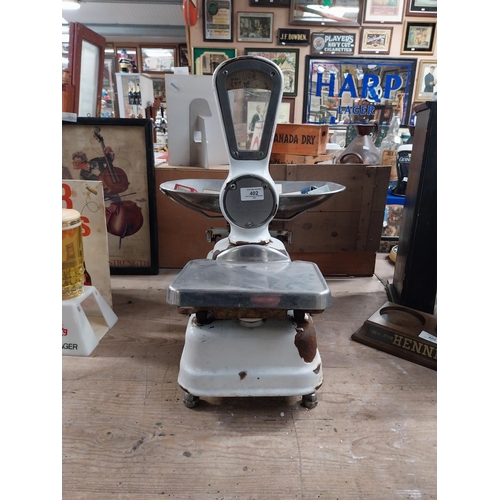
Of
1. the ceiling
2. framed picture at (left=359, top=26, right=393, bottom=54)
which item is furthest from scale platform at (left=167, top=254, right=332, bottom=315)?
the ceiling

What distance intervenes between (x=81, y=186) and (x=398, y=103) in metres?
2.71

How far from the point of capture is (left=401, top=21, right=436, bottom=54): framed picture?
2846mm

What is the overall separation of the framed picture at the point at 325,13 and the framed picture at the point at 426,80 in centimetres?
66

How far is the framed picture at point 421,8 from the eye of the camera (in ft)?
9.11

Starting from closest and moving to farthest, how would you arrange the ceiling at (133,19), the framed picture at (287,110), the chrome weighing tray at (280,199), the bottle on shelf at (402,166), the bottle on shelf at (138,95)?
the chrome weighing tray at (280,199) → the bottle on shelf at (402,166) → the bottle on shelf at (138,95) → the framed picture at (287,110) → the ceiling at (133,19)

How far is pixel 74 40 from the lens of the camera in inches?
53.3

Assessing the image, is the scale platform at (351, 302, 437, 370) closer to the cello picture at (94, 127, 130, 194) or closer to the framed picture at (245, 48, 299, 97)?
the cello picture at (94, 127, 130, 194)

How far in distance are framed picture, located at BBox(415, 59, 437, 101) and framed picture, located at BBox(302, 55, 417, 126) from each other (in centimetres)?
6

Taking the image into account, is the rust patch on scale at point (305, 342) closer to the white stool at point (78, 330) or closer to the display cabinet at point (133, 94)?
the white stool at point (78, 330)

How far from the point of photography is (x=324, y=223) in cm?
168

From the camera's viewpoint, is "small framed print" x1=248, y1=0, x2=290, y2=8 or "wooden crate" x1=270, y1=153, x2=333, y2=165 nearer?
"wooden crate" x1=270, y1=153, x2=333, y2=165

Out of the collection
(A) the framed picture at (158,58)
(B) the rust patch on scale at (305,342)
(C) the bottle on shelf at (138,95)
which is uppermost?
(A) the framed picture at (158,58)

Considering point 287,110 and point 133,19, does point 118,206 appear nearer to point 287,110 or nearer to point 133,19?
point 287,110

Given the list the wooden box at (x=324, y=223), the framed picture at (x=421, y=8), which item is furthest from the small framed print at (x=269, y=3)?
the wooden box at (x=324, y=223)
